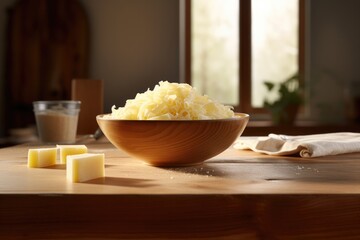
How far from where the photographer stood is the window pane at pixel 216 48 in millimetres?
3754

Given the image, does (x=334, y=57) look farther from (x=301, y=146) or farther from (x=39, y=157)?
(x=39, y=157)

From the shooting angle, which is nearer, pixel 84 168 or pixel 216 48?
pixel 84 168

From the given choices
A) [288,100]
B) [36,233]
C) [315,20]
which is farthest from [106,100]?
[36,233]

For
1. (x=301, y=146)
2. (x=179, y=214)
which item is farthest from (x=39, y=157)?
(x=301, y=146)

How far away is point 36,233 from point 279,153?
616 millimetres

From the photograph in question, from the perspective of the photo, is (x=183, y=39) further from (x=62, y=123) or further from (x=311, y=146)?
(x=311, y=146)

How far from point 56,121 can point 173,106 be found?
0.68 meters

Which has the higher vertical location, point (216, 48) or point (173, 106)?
point (216, 48)

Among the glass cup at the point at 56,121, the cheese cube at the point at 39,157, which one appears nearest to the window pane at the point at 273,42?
the glass cup at the point at 56,121

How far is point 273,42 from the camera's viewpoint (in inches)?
149

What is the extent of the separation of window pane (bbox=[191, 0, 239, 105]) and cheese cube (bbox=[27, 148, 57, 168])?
2.83 m

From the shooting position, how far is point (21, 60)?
355cm

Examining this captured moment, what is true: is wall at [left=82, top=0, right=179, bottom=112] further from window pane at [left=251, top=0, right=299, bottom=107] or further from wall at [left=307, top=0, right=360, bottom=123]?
wall at [left=307, top=0, right=360, bottom=123]

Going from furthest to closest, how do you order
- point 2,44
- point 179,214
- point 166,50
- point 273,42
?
point 273,42, point 166,50, point 2,44, point 179,214
